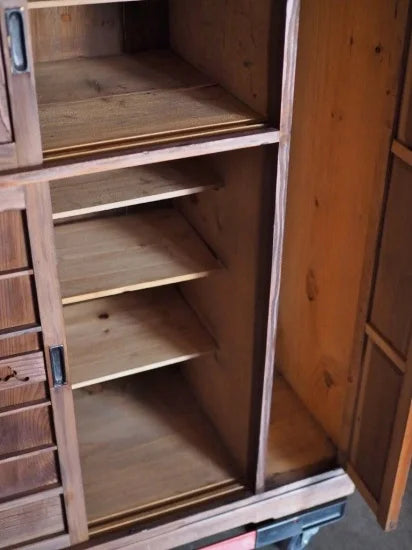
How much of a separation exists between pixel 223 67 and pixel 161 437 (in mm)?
884

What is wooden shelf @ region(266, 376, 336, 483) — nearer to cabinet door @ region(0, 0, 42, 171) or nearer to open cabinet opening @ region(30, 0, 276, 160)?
open cabinet opening @ region(30, 0, 276, 160)

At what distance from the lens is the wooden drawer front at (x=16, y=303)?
1162 mm

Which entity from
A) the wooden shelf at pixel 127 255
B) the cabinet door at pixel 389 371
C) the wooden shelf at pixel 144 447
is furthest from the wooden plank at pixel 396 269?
the wooden shelf at pixel 144 447

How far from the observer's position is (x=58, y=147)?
1.10 metres

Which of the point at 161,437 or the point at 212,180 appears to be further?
the point at 161,437

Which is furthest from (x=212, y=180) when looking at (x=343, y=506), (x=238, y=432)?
(x=343, y=506)

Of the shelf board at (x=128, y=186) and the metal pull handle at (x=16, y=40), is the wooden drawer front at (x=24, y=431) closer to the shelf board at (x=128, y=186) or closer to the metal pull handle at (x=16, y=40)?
the shelf board at (x=128, y=186)

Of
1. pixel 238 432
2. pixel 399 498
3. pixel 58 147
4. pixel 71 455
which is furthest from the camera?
pixel 238 432

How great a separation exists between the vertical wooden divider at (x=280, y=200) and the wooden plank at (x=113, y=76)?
240mm

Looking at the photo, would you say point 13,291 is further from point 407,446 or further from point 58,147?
point 407,446

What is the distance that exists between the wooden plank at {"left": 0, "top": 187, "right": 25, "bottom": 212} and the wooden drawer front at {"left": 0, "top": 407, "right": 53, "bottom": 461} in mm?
397

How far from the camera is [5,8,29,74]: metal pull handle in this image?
3.09 ft

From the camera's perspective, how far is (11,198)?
1071 millimetres

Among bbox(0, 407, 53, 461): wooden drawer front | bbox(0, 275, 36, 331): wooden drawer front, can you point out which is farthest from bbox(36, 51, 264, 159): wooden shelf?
bbox(0, 407, 53, 461): wooden drawer front
